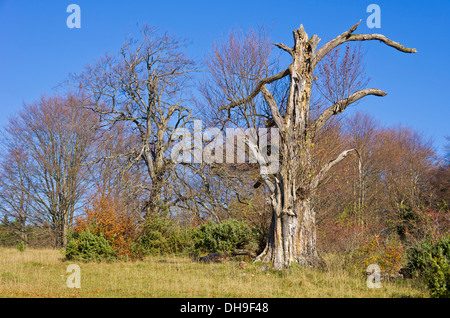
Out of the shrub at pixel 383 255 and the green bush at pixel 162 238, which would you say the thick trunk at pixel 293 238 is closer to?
the shrub at pixel 383 255

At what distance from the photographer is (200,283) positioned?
9.10 metres

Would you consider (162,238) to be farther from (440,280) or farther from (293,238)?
(440,280)

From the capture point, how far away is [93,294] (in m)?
8.09

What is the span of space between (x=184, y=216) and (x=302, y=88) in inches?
370

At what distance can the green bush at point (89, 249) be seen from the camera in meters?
13.8

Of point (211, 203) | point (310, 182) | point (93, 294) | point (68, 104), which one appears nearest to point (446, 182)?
point (211, 203)

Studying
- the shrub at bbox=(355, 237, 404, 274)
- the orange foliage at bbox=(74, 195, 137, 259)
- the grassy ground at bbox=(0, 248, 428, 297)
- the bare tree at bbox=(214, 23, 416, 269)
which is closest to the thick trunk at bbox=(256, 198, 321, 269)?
the bare tree at bbox=(214, 23, 416, 269)

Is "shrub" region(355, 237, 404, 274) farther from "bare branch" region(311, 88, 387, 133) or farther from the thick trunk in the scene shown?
"bare branch" region(311, 88, 387, 133)

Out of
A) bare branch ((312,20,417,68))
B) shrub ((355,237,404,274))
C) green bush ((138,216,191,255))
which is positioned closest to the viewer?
shrub ((355,237,404,274))

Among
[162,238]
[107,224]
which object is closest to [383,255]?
[162,238]

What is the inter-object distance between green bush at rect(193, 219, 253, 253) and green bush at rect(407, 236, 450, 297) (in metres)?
5.82

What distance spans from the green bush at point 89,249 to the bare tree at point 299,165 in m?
5.59

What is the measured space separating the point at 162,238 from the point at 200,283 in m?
7.56

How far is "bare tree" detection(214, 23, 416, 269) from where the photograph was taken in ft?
37.8
